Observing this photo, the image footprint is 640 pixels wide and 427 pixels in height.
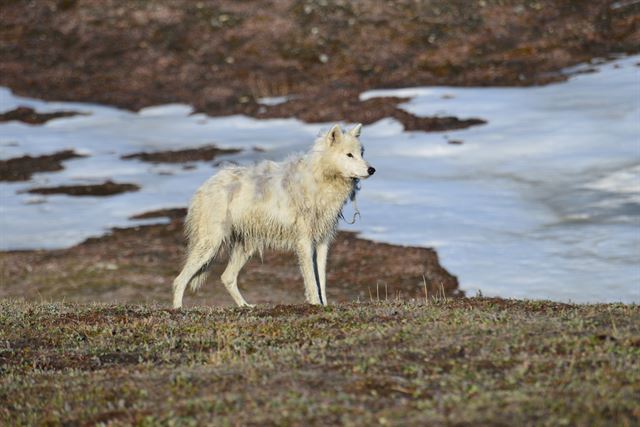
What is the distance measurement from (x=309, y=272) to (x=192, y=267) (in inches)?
117

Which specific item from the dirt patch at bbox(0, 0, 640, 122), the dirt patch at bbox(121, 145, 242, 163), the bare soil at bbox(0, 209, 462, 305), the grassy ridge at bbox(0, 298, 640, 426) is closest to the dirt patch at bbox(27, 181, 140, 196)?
the dirt patch at bbox(121, 145, 242, 163)

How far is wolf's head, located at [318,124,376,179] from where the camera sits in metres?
18.8

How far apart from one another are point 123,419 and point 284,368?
232cm

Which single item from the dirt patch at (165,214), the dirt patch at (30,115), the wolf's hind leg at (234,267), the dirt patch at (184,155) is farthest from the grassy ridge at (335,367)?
the dirt patch at (30,115)

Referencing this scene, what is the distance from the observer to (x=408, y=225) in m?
36.6

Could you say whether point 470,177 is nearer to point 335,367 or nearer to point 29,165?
point 29,165

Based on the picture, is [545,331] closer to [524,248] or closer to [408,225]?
[524,248]

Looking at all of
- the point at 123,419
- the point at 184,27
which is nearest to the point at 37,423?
the point at 123,419

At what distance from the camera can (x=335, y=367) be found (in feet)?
36.0

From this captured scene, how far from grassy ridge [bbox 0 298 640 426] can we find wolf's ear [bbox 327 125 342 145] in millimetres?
4613

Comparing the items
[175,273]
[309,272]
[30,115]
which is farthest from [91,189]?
[309,272]

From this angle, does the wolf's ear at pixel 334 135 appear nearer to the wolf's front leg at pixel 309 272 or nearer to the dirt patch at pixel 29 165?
the wolf's front leg at pixel 309 272

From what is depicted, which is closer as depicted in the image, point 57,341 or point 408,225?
point 57,341

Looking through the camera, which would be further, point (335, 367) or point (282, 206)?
point (282, 206)
